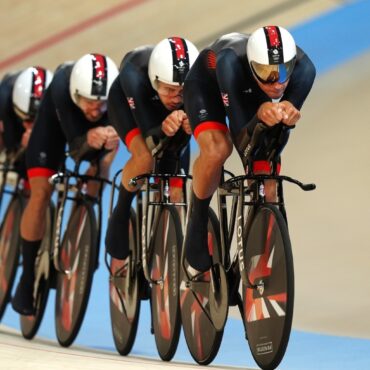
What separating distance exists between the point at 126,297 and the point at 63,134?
1.19m

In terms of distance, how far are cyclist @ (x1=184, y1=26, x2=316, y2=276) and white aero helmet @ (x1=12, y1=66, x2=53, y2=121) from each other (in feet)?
7.25

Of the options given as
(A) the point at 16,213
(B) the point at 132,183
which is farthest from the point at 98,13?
(B) the point at 132,183

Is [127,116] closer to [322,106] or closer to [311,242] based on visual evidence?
[311,242]

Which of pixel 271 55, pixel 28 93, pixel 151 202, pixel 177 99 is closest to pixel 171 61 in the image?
pixel 177 99

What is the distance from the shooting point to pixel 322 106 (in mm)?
9148

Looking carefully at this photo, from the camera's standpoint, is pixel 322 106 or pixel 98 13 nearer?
pixel 322 106

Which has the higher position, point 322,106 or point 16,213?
point 322,106

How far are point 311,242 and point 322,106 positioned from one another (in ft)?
8.38

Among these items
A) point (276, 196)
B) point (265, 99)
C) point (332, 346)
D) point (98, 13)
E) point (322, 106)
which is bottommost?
point (332, 346)

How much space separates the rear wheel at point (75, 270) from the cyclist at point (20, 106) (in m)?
1.01

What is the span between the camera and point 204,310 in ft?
15.3

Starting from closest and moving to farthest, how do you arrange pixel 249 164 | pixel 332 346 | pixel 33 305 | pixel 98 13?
1. pixel 249 164
2. pixel 332 346
3. pixel 33 305
4. pixel 98 13

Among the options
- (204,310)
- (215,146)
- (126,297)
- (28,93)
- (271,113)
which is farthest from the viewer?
(28,93)

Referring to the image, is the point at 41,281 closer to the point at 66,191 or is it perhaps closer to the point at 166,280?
the point at 66,191
